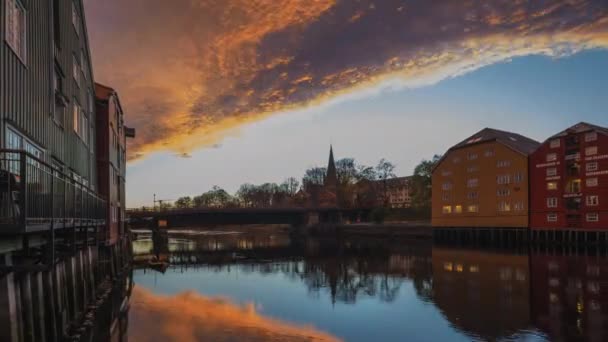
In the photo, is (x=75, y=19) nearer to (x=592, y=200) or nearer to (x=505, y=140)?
(x=592, y=200)

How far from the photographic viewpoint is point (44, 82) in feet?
57.0

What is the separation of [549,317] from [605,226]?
4816 cm

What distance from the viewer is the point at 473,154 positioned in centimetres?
8125

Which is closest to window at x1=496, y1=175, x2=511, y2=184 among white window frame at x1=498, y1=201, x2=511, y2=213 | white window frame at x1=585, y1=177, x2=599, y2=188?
white window frame at x1=498, y1=201, x2=511, y2=213

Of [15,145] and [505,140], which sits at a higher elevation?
[505,140]

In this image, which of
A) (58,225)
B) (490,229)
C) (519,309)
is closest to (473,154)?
(490,229)

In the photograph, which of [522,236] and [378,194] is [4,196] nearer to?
[522,236]

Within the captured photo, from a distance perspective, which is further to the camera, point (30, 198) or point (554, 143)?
point (554, 143)

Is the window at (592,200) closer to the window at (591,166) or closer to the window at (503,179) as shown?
the window at (591,166)

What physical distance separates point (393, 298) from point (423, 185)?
85.0m

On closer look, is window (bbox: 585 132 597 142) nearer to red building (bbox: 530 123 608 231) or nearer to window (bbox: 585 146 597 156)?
red building (bbox: 530 123 608 231)

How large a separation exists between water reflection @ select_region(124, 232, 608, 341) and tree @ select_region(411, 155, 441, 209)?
57425 mm

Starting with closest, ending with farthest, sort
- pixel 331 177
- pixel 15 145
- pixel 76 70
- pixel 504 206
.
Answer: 1. pixel 15 145
2. pixel 76 70
3. pixel 504 206
4. pixel 331 177

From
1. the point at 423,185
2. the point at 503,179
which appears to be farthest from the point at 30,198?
the point at 423,185
